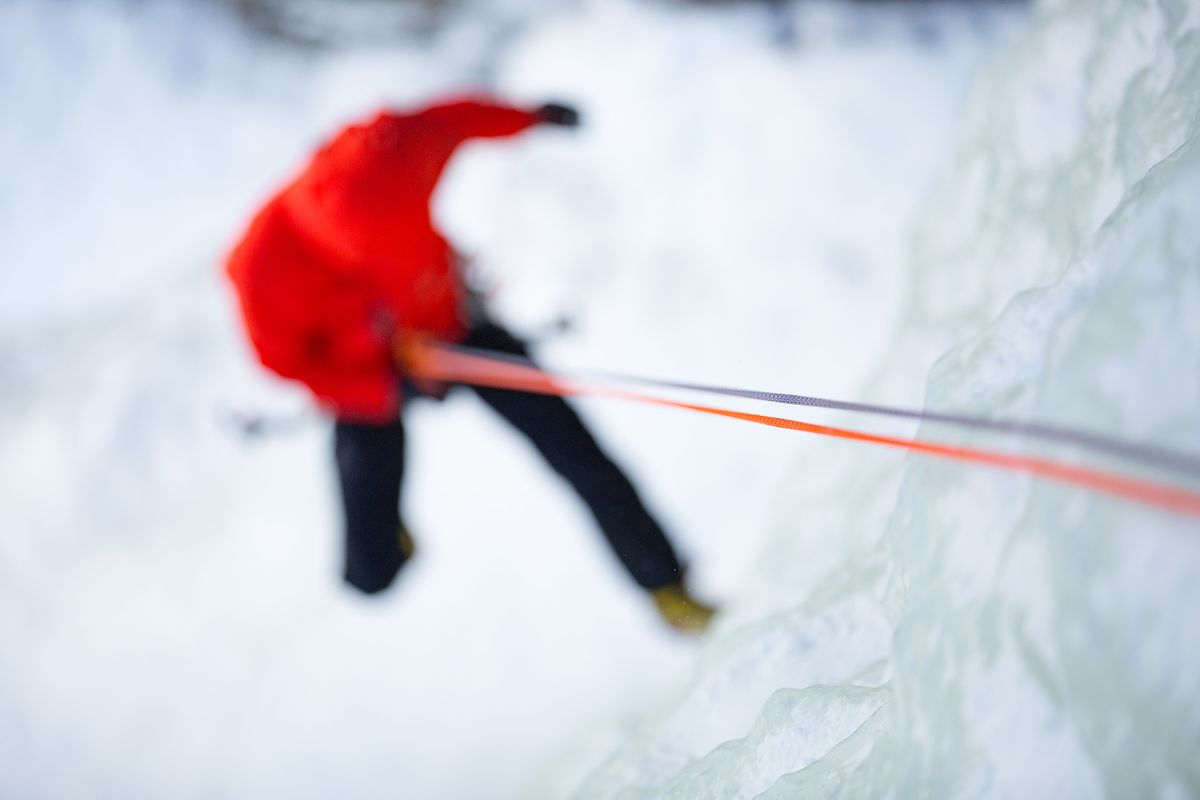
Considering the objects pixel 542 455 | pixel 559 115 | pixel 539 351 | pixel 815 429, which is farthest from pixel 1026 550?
pixel 539 351

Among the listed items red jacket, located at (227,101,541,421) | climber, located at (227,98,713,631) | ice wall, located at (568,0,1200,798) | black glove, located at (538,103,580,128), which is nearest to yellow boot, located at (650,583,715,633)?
climber, located at (227,98,713,631)

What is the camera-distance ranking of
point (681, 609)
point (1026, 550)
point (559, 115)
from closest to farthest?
point (1026, 550) → point (559, 115) → point (681, 609)

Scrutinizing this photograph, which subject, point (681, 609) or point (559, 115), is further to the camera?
point (681, 609)

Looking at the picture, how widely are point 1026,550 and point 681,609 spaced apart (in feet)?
2.52

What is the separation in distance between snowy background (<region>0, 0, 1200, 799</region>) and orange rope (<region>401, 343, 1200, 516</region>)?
215mm

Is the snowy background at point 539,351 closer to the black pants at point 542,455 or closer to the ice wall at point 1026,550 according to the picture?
the ice wall at point 1026,550

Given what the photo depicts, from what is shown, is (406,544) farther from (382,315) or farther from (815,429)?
(815,429)

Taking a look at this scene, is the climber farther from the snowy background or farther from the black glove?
the snowy background

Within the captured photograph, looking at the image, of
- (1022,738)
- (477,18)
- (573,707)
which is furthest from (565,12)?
(1022,738)

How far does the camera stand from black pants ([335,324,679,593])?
1.05 m

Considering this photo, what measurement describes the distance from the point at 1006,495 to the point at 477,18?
190 centimetres

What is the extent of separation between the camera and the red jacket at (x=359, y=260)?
2.80 feet

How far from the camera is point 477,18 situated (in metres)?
1.98

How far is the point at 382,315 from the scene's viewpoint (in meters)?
1.01
